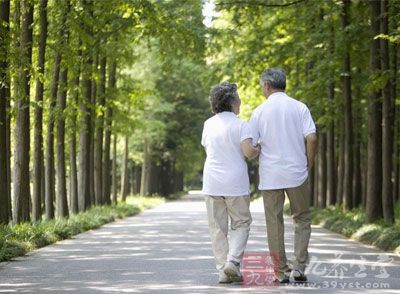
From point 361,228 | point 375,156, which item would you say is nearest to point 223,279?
point 361,228

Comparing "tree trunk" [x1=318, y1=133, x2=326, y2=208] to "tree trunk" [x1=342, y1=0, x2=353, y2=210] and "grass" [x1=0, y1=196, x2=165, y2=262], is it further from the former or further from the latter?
"grass" [x1=0, y1=196, x2=165, y2=262]

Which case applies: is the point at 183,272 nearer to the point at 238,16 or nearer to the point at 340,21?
the point at 238,16

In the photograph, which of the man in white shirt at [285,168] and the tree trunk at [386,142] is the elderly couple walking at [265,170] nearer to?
the man in white shirt at [285,168]

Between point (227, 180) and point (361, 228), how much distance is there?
10.5 metres

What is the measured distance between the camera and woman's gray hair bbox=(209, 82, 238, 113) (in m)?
9.69

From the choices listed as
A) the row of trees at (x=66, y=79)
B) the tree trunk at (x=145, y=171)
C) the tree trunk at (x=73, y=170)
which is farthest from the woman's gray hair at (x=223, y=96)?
the tree trunk at (x=145, y=171)

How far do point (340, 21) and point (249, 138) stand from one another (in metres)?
17.5

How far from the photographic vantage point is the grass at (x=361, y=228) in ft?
51.7

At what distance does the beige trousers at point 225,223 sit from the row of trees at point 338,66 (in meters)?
7.97

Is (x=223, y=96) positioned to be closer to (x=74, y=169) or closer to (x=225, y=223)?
(x=225, y=223)

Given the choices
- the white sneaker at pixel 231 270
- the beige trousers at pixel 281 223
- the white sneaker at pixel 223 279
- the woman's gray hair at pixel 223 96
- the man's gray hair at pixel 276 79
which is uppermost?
the man's gray hair at pixel 276 79

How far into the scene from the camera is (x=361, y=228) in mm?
19469

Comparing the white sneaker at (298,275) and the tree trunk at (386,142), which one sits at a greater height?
the tree trunk at (386,142)

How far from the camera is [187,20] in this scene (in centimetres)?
2452
